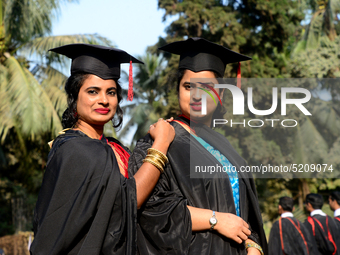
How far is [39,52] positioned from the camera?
11.4 metres

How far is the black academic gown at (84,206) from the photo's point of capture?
220 centimetres

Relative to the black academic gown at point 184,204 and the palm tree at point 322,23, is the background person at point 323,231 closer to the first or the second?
the black academic gown at point 184,204

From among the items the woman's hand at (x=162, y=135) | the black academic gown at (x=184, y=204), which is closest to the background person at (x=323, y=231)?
the black academic gown at (x=184, y=204)

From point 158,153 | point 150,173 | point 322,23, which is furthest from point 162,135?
point 322,23

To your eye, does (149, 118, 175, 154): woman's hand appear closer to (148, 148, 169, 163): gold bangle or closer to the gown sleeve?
(148, 148, 169, 163): gold bangle

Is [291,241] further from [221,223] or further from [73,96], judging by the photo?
[73,96]

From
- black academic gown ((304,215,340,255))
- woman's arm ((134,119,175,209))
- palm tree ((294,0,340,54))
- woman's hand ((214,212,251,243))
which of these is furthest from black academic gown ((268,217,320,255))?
palm tree ((294,0,340,54))

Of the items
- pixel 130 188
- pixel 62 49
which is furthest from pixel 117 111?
pixel 130 188

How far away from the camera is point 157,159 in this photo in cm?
241

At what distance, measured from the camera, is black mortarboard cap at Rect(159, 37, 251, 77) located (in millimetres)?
2764

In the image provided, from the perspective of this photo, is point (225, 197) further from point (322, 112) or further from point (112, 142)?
point (322, 112)

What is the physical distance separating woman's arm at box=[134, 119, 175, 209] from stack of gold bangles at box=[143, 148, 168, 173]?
0.02 m

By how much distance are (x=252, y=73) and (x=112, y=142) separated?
1326 cm

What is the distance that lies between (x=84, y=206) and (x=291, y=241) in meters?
5.89
